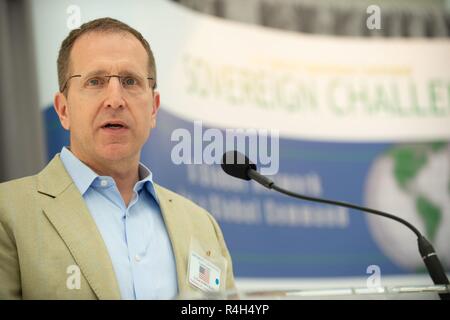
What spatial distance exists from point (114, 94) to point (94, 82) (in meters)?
0.07

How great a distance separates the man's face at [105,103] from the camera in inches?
73.5

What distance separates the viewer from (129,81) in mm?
1896

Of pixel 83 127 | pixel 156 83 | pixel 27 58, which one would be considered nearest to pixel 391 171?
pixel 156 83

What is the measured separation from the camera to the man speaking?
1.72m

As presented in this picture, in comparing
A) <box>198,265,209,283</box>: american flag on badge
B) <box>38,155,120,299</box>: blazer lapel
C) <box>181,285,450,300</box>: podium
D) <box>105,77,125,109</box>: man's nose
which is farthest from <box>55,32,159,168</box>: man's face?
<box>181,285,450,300</box>: podium

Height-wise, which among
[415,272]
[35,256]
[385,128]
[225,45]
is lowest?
[415,272]

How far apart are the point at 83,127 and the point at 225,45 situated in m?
0.69

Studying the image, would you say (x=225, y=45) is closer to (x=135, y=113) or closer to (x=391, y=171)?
(x=135, y=113)

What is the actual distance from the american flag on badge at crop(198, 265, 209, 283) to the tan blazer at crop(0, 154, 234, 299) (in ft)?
0.14

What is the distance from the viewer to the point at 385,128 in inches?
98.3

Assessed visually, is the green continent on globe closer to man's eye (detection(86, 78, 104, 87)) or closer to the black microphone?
the black microphone

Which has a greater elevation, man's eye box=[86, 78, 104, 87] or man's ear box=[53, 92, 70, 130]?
man's eye box=[86, 78, 104, 87]

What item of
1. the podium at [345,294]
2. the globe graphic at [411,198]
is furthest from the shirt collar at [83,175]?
the globe graphic at [411,198]
